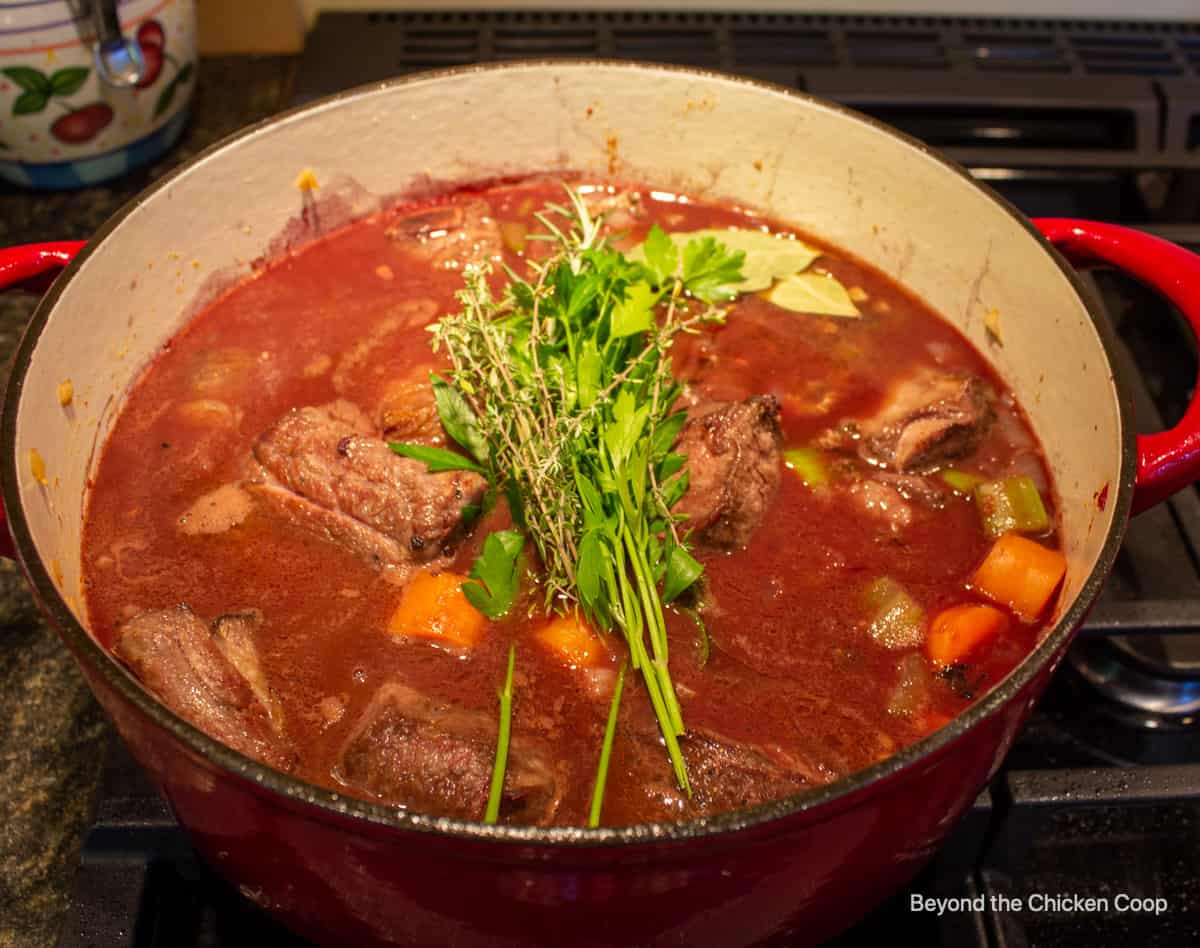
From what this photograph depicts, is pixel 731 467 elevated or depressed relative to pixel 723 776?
elevated

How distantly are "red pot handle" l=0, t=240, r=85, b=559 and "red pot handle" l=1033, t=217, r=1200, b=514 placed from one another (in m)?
1.49

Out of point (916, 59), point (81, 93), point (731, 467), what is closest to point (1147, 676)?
point (731, 467)

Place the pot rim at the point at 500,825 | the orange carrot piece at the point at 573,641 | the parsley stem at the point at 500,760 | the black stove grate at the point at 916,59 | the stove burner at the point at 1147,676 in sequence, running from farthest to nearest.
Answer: the black stove grate at the point at 916,59
the stove burner at the point at 1147,676
the orange carrot piece at the point at 573,641
the parsley stem at the point at 500,760
the pot rim at the point at 500,825

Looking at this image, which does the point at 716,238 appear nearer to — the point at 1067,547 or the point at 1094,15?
the point at 1067,547

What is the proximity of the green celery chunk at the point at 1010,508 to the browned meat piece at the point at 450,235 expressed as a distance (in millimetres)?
1009

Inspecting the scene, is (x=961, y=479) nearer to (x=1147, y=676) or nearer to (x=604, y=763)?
(x=1147, y=676)

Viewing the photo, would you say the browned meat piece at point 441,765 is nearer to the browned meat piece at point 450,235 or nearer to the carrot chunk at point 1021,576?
the carrot chunk at point 1021,576

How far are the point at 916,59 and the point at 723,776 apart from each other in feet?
6.73

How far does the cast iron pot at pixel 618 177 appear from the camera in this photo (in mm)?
1052

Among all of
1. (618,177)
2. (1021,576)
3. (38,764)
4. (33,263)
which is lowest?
(38,764)

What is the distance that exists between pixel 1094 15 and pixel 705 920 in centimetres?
272

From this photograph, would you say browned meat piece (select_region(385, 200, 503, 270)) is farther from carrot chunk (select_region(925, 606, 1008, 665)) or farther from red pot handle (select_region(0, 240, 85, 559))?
carrot chunk (select_region(925, 606, 1008, 665))

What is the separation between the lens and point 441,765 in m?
1.32

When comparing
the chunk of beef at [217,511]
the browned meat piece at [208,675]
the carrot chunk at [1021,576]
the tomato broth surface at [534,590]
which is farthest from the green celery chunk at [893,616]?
the chunk of beef at [217,511]
